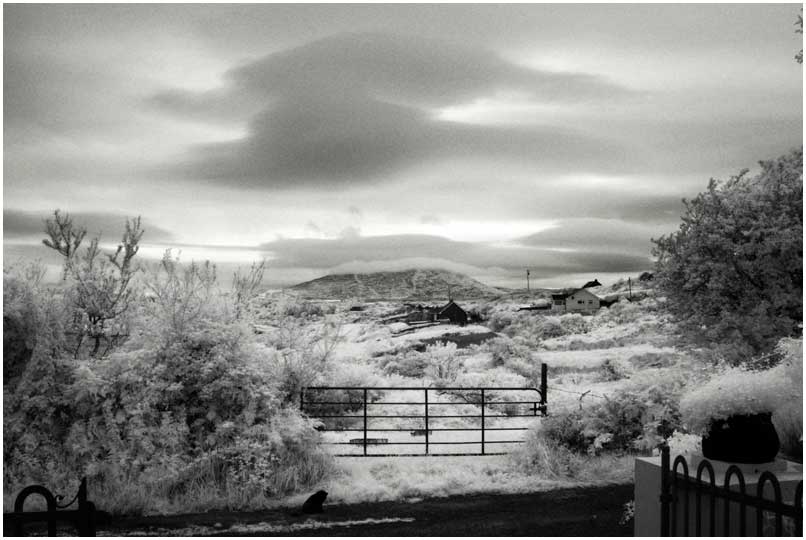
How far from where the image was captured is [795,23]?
7645 millimetres

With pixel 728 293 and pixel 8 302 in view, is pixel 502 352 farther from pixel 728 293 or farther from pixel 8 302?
pixel 8 302

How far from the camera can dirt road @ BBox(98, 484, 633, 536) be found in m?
6.60

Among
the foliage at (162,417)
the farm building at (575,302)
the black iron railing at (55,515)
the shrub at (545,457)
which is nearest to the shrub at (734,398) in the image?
the black iron railing at (55,515)

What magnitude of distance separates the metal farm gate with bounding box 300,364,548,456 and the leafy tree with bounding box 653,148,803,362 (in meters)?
3.67

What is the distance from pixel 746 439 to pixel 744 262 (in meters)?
8.94

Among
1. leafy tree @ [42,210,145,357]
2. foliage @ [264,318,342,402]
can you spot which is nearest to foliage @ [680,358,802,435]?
foliage @ [264,318,342,402]

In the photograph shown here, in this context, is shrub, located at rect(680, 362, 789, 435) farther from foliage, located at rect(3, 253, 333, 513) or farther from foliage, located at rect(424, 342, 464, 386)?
foliage, located at rect(424, 342, 464, 386)

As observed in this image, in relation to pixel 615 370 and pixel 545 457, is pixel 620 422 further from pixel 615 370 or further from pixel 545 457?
pixel 615 370

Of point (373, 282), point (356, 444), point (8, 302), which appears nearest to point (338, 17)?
point (8, 302)

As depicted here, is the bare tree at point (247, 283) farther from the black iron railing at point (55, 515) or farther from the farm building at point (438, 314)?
the farm building at point (438, 314)

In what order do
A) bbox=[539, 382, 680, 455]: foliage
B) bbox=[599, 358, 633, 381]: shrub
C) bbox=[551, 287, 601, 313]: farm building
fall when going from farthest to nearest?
bbox=[551, 287, 601, 313]: farm building < bbox=[599, 358, 633, 381]: shrub < bbox=[539, 382, 680, 455]: foliage

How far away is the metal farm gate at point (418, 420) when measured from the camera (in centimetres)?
934

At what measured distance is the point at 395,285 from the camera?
51.9 feet

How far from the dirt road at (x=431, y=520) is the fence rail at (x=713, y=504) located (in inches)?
96.3
